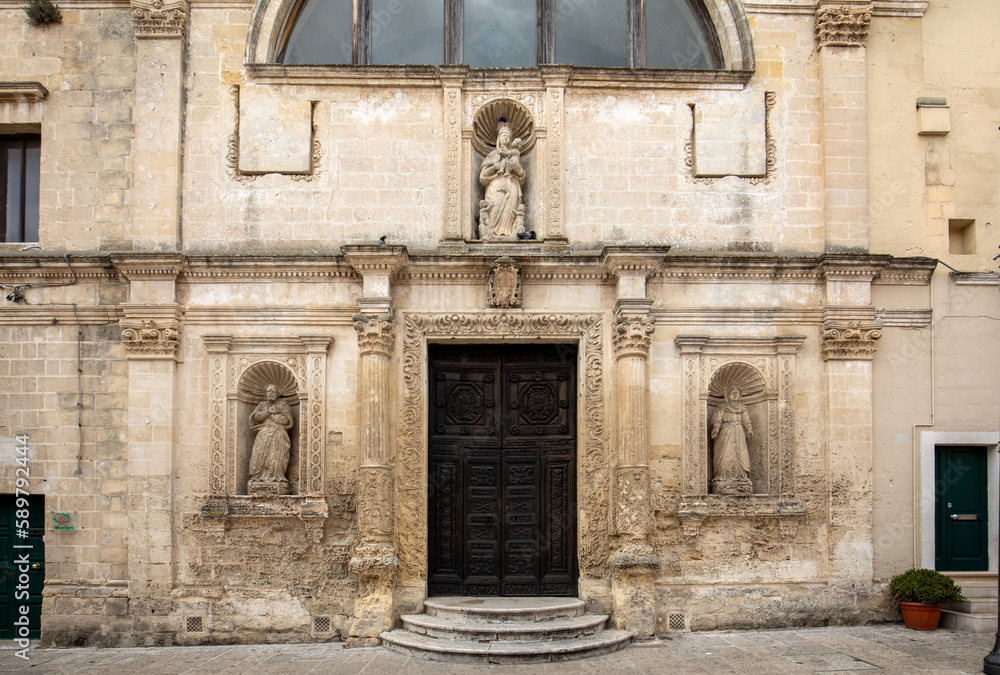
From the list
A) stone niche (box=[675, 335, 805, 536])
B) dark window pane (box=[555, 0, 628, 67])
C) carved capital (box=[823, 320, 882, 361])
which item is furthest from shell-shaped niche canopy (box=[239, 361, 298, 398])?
carved capital (box=[823, 320, 882, 361])

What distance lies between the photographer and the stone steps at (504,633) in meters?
8.45

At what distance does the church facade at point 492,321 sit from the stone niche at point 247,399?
0.04 metres

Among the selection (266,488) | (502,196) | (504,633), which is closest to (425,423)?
(266,488)

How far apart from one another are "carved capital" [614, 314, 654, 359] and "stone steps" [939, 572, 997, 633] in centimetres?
460

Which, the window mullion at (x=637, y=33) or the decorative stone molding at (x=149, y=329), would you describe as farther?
the window mullion at (x=637, y=33)

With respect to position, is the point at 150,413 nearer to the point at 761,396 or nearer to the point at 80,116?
the point at 80,116

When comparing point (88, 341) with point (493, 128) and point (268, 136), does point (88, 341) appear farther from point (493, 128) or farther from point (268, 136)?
point (493, 128)

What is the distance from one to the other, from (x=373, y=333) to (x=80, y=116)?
15.1ft

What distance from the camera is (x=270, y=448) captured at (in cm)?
977

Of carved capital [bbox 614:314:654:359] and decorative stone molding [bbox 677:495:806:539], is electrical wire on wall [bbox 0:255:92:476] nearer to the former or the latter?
carved capital [bbox 614:314:654:359]

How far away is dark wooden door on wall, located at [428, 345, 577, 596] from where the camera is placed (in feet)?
32.8

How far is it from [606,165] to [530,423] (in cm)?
330

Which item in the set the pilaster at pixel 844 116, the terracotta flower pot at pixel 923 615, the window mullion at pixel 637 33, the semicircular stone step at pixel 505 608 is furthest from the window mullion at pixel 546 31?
the terracotta flower pot at pixel 923 615

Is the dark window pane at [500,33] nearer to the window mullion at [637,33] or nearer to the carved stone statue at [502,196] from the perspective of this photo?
the carved stone statue at [502,196]
